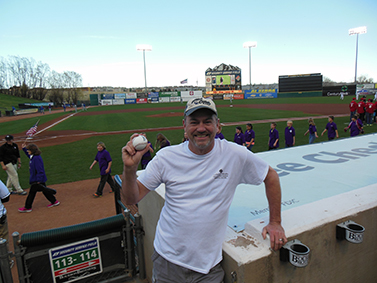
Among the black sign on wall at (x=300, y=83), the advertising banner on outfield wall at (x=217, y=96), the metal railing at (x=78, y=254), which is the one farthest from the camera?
the advertising banner on outfield wall at (x=217, y=96)

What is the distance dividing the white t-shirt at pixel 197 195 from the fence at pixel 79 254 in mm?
1367

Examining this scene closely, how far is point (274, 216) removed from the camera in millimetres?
1915

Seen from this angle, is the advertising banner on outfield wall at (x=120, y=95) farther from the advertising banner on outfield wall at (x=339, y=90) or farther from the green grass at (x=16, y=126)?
the advertising banner on outfield wall at (x=339, y=90)

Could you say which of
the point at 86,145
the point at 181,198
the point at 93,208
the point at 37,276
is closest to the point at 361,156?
the point at 181,198

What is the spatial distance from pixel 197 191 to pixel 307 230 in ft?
2.98

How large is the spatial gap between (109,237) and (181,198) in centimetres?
176

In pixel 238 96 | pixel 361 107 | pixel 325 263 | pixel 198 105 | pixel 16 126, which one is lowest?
pixel 16 126

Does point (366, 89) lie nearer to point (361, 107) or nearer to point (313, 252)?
point (361, 107)

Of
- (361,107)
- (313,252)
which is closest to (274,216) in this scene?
(313,252)

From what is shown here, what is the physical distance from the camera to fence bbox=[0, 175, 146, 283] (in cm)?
274

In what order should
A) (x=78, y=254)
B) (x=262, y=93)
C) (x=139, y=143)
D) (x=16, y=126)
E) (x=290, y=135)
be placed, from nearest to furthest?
1. (x=139, y=143)
2. (x=78, y=254)
3. (x=290, y=135)
4. (x=16, y=126)
5. (x=262, y=93)

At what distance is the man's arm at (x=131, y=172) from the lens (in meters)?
1.76

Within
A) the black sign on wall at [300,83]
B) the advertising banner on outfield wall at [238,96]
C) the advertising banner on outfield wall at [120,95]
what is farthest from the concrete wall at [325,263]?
the advertising banner on outfield wall at [120,95]

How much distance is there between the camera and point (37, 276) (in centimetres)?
286
